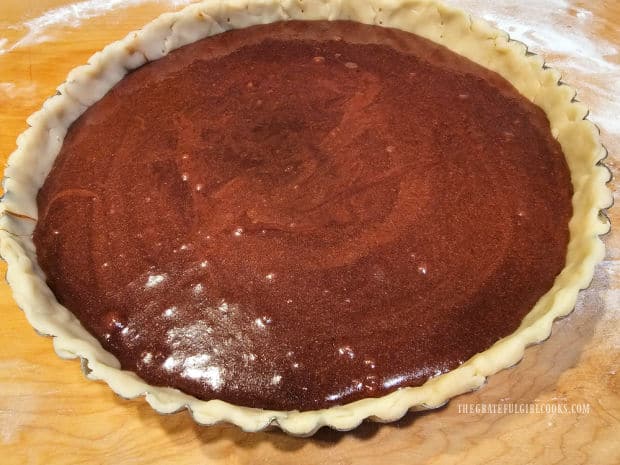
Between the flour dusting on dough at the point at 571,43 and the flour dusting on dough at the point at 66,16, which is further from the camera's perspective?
the flour dusting on dough at the point at 66,16

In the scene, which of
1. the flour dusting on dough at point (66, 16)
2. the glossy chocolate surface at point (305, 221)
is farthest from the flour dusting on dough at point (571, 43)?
the flour dusting on dough at point (66, 16)

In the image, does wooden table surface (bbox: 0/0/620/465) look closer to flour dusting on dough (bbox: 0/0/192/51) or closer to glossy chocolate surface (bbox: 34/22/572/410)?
glossy chocolate surface (bbox: 34/22/572/410)

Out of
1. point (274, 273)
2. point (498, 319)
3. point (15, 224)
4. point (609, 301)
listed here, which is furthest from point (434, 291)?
point (15, 224)

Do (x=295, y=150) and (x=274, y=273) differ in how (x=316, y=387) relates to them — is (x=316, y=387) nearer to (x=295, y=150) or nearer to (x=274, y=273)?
(x=274, y=273)

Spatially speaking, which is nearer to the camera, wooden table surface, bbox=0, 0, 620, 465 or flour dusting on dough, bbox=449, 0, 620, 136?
wooden table surface, bbox=0, 0, 620, 465

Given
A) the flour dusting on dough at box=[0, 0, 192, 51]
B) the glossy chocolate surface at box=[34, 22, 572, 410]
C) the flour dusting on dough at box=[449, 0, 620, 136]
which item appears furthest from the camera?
the flour dusting on dough at box=[0, 0, 192, 51]

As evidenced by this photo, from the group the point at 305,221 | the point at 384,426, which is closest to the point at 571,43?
the point at 305,221

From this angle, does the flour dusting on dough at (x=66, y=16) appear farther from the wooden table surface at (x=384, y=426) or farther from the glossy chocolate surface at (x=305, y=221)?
the wooden table surface at (x=384, y=426)

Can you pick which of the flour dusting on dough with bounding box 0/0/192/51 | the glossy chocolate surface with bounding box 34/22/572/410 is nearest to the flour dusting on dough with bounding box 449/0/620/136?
the glossy chocolate surface with bounding box 34/22/572/410
